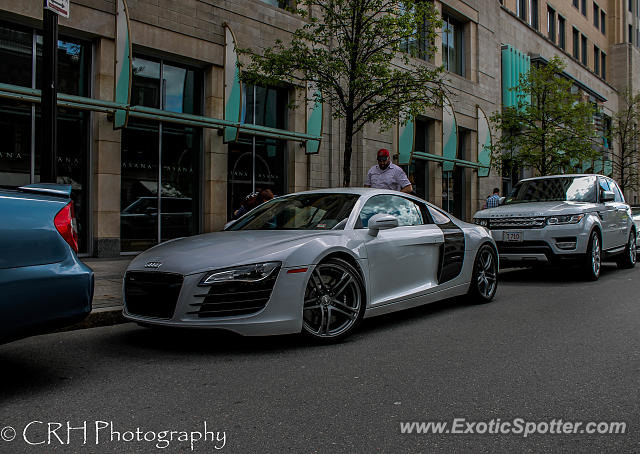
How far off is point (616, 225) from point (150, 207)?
891 cm

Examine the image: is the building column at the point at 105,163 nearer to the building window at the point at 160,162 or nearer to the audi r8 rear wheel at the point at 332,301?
the building window at the point at 160,162

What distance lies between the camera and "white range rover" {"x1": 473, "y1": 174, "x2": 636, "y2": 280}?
29.3 feet

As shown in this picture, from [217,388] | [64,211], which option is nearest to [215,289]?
[217,388]

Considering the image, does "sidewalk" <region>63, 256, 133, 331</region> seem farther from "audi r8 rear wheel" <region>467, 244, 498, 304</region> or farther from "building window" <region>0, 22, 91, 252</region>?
"audi r8 rear wheel" <region>467, 244, 498, 304</region>

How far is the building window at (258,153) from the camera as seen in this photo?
13.8 meters

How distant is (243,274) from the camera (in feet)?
14.1

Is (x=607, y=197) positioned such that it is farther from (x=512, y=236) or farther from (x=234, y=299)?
(x=234, y=299)

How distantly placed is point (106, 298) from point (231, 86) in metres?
8.00

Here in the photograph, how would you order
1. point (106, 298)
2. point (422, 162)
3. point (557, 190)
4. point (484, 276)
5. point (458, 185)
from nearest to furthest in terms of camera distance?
point (106, 298)
point (484, 276)
point (557, 190)
point (422, 162)
point (458, 185)

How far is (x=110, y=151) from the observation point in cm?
1134

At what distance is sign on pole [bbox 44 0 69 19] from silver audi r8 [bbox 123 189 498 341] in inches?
109

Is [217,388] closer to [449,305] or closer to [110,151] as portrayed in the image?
[449,305]

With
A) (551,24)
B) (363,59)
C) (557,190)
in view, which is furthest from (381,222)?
(551,24)

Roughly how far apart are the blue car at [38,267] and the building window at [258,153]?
10197 mm
